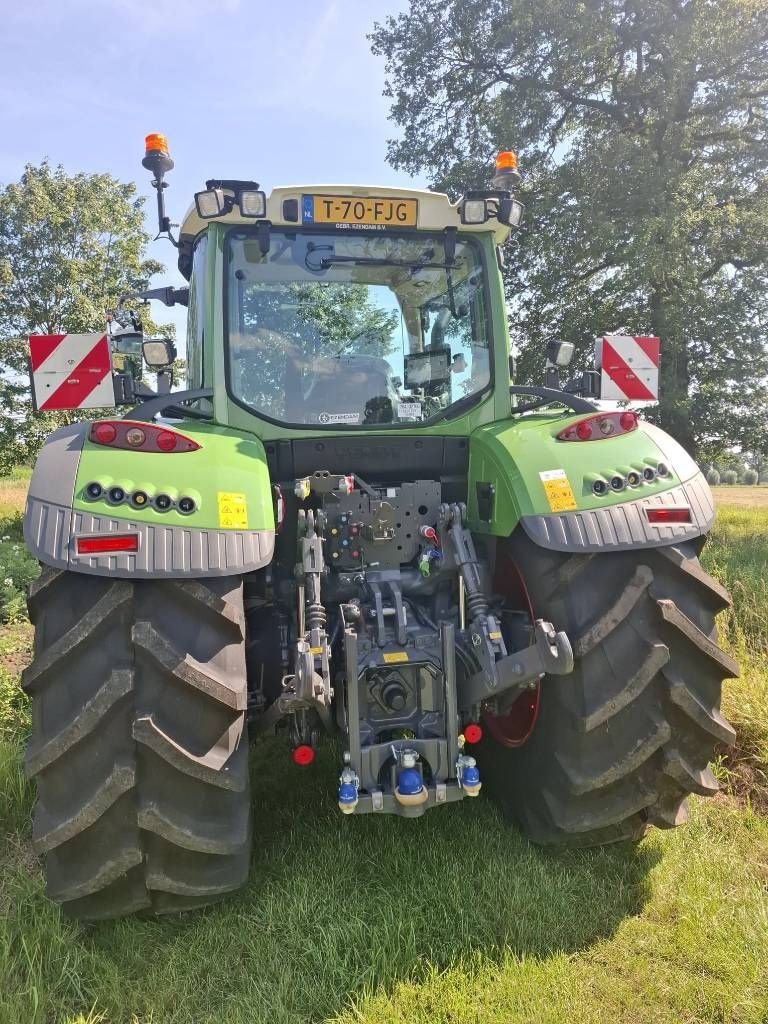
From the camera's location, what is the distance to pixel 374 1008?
1.93 metres

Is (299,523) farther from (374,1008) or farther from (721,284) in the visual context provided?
(721,284)

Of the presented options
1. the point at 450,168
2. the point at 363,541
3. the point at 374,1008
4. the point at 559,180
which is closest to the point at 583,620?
the point at 363,541

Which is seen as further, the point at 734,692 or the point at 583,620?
the point at 734,692

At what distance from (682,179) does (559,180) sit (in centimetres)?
197

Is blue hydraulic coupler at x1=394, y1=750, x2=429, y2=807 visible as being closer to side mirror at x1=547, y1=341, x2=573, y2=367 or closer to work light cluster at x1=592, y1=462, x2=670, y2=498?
work light cluster at x1=592, y1=462, x2=670, y2=498

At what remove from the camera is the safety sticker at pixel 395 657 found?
2432 millimetres

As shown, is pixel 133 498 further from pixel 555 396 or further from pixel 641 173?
pixel 641 173

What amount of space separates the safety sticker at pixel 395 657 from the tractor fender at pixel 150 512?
1.99ft

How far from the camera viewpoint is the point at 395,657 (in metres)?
2.45

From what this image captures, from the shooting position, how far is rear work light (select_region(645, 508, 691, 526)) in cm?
233

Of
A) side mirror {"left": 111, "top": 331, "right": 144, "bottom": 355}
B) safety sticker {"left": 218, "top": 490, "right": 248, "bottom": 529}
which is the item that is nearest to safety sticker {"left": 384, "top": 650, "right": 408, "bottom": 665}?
safety sticker {"left": 218, "top": 490, "right": 248, "bottom": 529}

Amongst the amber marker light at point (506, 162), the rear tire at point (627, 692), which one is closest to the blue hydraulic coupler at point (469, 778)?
the rear tire at point (627, 692)

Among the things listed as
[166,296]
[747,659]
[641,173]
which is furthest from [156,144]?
[641,173]

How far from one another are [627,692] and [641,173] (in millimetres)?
10214
